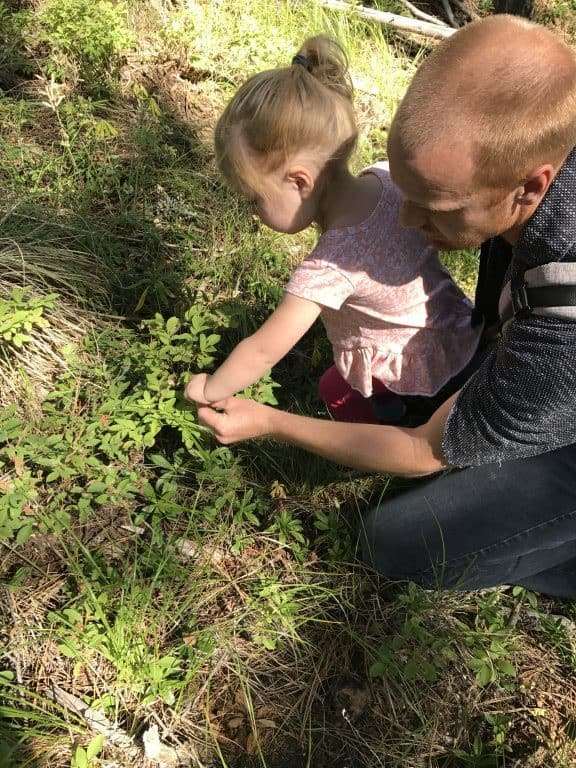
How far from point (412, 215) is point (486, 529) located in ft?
3.51

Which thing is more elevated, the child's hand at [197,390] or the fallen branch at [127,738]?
the child's hand at [197,390]

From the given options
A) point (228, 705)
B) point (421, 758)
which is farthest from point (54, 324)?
point (421, 758)

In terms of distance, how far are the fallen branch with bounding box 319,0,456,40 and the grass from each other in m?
2.53

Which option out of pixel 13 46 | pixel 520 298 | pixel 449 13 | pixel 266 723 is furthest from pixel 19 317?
pixel 449 13

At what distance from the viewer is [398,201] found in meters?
1.88

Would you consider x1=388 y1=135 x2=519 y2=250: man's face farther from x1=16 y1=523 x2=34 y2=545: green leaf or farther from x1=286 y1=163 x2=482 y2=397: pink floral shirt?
x1=16 y1=523 x2=34 y2=545: green leaf

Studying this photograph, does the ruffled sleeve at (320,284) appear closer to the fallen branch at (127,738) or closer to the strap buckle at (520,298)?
the strap buckle at (520,298)

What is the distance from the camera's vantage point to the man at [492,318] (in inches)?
50.6

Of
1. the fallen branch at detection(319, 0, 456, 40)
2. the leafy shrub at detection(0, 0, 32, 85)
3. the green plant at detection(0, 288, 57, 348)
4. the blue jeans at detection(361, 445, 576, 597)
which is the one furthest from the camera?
the fallen branch at detection(319, 0, 456, 40)

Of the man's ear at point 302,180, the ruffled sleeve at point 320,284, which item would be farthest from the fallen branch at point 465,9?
the ruffled sleeve at point 320,284

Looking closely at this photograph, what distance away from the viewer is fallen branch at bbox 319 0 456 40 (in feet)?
15.3

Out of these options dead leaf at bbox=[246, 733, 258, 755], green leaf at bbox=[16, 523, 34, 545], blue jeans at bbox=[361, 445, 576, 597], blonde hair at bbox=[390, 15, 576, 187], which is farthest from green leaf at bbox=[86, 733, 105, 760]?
blonde hair at bbox=[390, 15, 576, 187]

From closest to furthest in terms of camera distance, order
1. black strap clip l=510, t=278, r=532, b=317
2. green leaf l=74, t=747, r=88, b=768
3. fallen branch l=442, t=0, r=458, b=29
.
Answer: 1. black strap clip l=510, t=278, r=532, b=317
2. green leaf l=74, t=747, r=88, b=768
3. fallen branch l=442, t=0, r=458, b=29

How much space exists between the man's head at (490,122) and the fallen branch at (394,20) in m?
3.86
